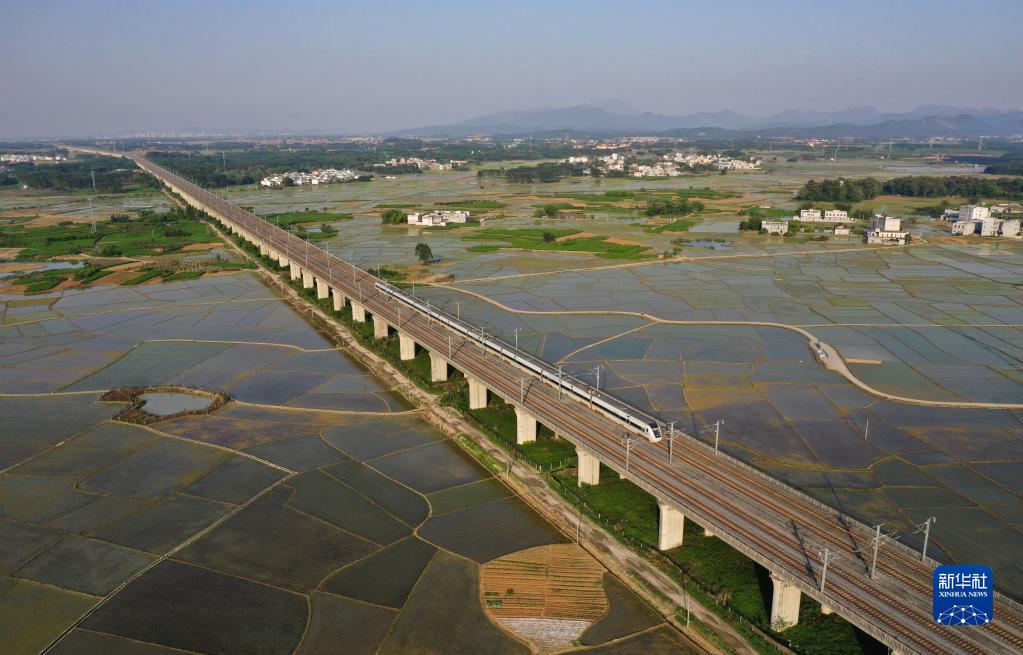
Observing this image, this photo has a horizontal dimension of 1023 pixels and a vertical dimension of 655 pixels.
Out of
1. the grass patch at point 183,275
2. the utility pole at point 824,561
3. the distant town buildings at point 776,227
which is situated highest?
the distant town buildings at point 776,227

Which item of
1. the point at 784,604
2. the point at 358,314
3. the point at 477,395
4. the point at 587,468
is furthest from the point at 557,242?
the point at 784,604

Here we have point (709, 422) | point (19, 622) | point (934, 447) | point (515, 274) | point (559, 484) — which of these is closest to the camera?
point (19, 622)

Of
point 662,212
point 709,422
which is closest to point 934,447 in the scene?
point 709,422

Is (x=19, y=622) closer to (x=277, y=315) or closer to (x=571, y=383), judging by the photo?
(x=571, y=383)

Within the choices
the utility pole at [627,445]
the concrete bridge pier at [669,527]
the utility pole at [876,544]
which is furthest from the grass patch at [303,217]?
the utility pole at [876,544]

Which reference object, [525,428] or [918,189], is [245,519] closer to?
[525,428]

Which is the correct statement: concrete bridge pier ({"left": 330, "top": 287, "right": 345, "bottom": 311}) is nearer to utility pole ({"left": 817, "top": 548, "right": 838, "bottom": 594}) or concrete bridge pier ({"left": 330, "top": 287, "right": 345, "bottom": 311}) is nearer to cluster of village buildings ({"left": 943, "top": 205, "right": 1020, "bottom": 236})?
utility pole ({"left": 817, "top": 548, "right": 838, "bottom": 594})

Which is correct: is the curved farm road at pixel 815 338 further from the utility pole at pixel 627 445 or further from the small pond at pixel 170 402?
the small pond at pixel 170 402

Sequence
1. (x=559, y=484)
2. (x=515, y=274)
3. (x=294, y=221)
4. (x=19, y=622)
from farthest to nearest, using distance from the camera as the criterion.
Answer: (x=294, y=221) → (x=515, y=274) → (x=559, y=484) → (x=19, y=622)
